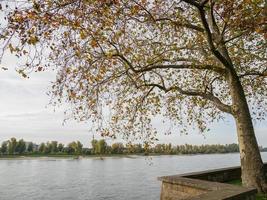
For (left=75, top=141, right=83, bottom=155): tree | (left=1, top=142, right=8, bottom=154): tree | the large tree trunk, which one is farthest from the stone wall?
(left=1, top=142, right=8, bottom=154): tree

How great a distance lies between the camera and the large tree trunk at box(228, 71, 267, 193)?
13.9 meters

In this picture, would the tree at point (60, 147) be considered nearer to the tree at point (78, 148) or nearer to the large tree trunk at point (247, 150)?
the tree at point (78, 148)

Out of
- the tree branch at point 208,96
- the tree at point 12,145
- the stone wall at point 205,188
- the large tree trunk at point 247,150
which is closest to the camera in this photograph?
the stone wall at point 205,188

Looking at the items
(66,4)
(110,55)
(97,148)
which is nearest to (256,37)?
(110,55)

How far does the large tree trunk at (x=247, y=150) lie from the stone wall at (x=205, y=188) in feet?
5.43

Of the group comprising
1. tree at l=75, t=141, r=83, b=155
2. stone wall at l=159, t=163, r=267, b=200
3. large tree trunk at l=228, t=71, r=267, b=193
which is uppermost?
tree at l=75, t=141, r=83, b=155

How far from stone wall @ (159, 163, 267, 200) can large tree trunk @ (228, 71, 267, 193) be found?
65.2 inches

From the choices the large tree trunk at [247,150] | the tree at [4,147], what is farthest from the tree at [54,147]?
the large tree trunk at [247,150]

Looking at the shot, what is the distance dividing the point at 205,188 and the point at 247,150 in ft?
13.5

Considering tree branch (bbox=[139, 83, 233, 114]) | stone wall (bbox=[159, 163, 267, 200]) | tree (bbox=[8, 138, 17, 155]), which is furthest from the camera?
tree (bbox=[8, 138, 17, 155])

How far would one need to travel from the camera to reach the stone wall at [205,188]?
346 inches

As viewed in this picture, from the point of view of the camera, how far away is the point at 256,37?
55.6ft

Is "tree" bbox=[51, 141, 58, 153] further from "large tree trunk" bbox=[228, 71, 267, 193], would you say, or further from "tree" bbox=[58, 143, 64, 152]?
"large tree trunk" bbox=[228, 71, 267, 193]

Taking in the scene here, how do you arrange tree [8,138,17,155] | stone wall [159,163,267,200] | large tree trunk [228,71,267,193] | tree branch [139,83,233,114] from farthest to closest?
tree [8,138,17,155] < tree branch [139,83,233,114] < large tree trunk [228,71,267,193] < stone wall [159,163,267,200]
